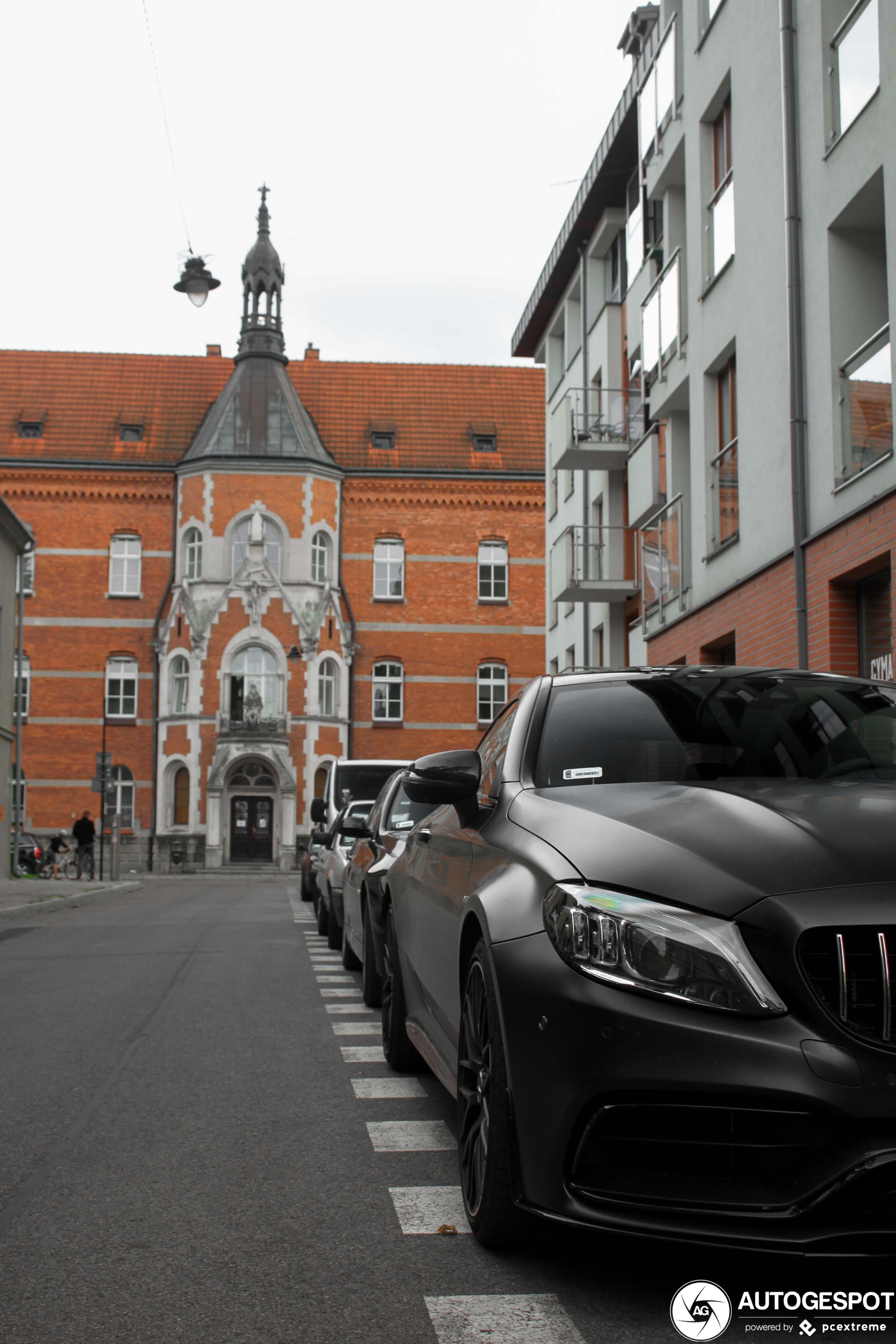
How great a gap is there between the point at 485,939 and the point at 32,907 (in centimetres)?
1800

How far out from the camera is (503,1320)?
10.1 feet

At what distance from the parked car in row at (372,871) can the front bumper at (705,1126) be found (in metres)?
3.36

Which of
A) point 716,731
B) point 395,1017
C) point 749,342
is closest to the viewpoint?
point 716,731

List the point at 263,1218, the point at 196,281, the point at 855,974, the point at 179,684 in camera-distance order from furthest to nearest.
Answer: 1. the point at 179,684
2. the point at 196,281
3. the point at 263,1218
4. the point at 855,974

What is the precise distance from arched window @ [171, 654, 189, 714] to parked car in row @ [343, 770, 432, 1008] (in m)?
36.5

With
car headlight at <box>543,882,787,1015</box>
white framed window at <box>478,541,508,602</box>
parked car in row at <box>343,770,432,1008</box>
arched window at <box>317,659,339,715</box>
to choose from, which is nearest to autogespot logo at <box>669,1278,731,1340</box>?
car headlight at <box>543,882,787,1015</box>

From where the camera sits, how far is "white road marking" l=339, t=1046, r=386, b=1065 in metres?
6.78

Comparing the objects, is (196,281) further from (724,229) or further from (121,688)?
(121,688)

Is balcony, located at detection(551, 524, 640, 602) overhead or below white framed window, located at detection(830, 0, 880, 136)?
below

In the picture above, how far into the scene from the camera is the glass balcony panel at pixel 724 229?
1577 cm

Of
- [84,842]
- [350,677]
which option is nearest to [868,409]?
[84,842]

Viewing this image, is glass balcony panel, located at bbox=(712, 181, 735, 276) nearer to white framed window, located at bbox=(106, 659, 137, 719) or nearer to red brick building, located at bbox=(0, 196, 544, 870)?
red brick building, located at bbox=(0, 196, 544, 870)

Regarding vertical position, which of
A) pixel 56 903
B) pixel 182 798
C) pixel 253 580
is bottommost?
pixel 56 903

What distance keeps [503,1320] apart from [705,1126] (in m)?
0.68
